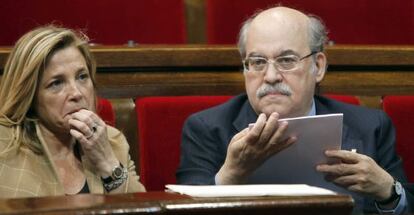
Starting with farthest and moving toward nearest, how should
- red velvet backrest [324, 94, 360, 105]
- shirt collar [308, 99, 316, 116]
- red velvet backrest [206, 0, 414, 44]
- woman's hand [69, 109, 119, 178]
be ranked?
1. red velvet backrest [206, 0, 414, 44]
2. red velvet backrest [324, 94, 360, 105]
3. shirt collar [308, 99, 316, 116]
4. woman's hand [69, 109, 119, 178]

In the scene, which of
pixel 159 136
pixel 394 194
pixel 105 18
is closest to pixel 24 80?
pixel 159 136

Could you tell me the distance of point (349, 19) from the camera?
1307 mm

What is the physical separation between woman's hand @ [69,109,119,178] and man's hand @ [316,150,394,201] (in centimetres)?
24

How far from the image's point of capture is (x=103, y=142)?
0.95 m

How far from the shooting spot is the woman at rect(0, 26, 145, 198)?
0.94 meters

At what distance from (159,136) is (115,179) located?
144mm

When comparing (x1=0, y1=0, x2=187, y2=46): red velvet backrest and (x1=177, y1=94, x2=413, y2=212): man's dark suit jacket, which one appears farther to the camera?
(x1=0, y1=0, x2=187, y2=46): red velvet backrest

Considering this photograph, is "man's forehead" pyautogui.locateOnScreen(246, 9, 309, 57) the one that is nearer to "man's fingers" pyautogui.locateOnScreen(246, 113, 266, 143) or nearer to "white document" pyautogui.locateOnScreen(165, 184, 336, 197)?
"man's fingers" pyautogui.locateOnScreen(246, 113, 266, 143)

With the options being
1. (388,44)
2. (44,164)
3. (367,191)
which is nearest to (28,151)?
(44,164)

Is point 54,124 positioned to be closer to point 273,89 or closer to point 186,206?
point 273,89

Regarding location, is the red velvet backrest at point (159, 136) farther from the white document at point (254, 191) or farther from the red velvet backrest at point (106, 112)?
the white document at point (254, 191)

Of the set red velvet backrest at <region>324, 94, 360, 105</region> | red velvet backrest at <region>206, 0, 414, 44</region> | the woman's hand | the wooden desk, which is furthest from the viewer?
red velvet backrest at <region>206, 0, 414, 44</region>

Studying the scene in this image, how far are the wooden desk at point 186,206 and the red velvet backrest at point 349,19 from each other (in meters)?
0.77

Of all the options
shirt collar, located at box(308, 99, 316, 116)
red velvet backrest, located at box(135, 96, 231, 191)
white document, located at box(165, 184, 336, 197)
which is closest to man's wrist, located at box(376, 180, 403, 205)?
shirt collar, located at box(308, 99, 316, 116)
